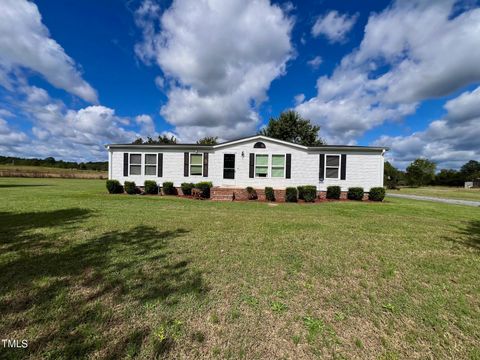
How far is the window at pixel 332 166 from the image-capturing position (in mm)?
13875

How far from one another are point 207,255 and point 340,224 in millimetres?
4511

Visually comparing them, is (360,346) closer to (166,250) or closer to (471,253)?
(166,250)

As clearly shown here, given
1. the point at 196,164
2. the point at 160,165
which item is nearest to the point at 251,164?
the point at 196,164

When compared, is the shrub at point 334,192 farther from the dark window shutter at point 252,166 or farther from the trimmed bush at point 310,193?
the dark window shutter at point 252,166

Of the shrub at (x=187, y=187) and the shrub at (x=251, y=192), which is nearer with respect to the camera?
the shrub at (x=251, y=192)

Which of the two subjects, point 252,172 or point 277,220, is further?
point 252,172

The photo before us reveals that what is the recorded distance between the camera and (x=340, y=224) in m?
6.67

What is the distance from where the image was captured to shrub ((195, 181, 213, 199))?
13.1 metres

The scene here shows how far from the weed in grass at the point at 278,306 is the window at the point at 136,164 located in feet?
46.1

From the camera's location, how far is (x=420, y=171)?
43.6m

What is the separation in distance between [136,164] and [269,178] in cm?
882

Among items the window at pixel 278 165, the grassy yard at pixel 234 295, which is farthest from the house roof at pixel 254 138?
the grassy yard at pixel 234 295

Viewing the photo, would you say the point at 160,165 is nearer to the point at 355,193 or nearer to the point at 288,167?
the point at 288,167

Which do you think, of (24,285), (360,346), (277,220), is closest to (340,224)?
(277,220)
